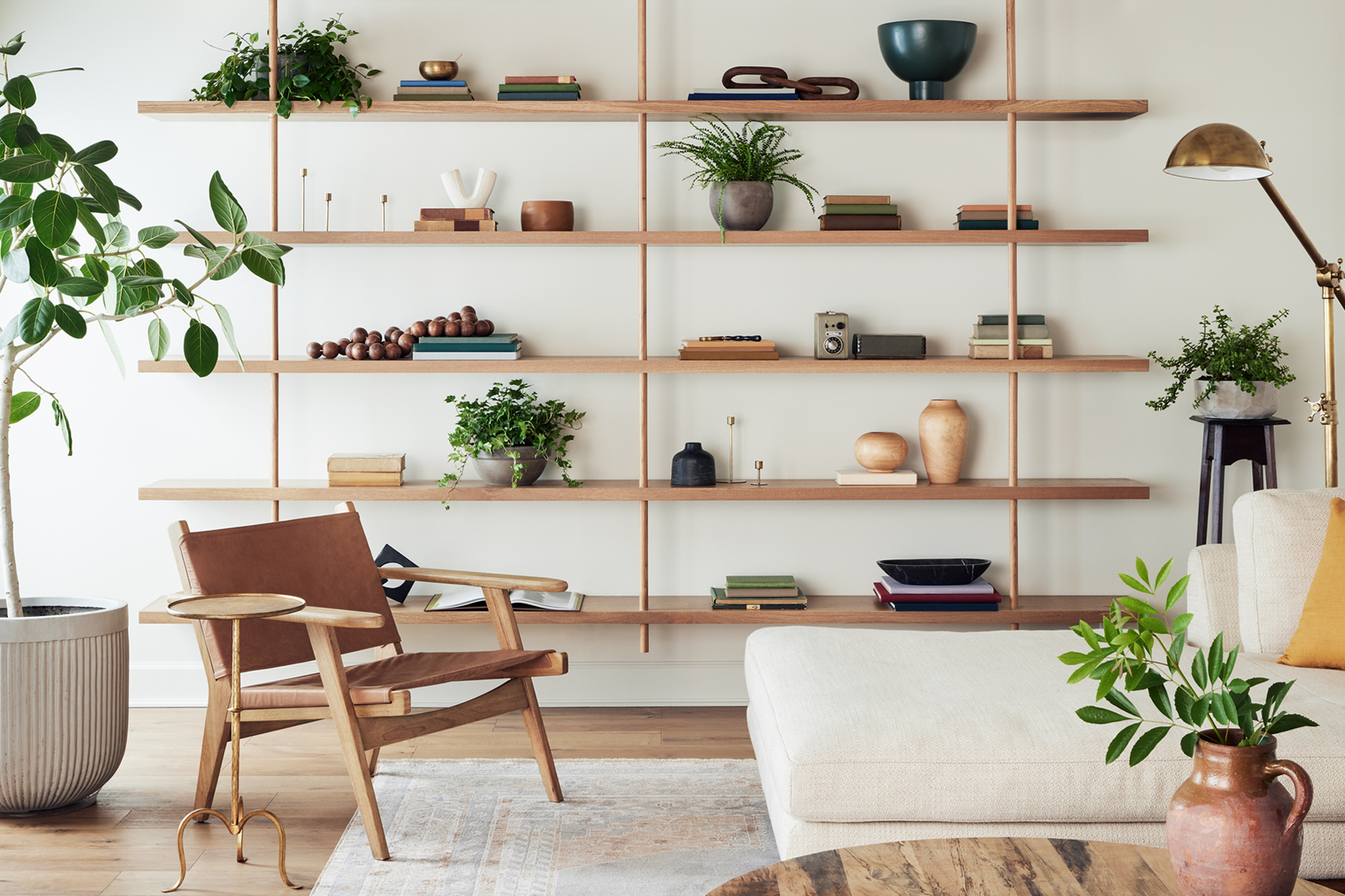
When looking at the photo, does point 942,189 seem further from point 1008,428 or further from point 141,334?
point 141,334

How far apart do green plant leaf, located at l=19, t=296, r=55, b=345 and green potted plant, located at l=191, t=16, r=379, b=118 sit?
1104 mm

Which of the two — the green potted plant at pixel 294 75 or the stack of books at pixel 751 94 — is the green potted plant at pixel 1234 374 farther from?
the green potted plant at pixel 294 75

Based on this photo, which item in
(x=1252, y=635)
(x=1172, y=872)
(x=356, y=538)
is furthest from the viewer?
(x=356, y=538)

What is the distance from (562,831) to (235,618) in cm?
93

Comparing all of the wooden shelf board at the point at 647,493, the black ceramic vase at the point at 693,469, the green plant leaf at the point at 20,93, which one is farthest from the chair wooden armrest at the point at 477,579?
the green plant leaf at the point at 20,93

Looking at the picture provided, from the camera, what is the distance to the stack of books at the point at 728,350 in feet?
11.4

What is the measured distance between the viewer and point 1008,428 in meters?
3.68

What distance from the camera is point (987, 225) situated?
139 inches

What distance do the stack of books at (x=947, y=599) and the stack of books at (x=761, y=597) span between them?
0.29m

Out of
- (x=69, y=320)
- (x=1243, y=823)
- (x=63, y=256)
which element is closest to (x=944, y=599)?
(x=1243, y=823)

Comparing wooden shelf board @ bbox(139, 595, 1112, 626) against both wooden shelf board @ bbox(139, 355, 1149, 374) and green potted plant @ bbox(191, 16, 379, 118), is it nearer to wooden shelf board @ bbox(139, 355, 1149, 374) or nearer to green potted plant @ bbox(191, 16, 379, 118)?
wooden shelf board @ bbox(139, 355, 1149, 374)

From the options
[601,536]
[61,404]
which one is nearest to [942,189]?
[601,536]

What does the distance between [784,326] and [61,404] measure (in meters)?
2.44

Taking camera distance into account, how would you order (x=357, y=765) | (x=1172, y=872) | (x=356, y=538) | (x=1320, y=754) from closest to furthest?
(x=1172, y=872) < (x=1320, y=754) < (x=357, y=765) < (x=356, y=538)
